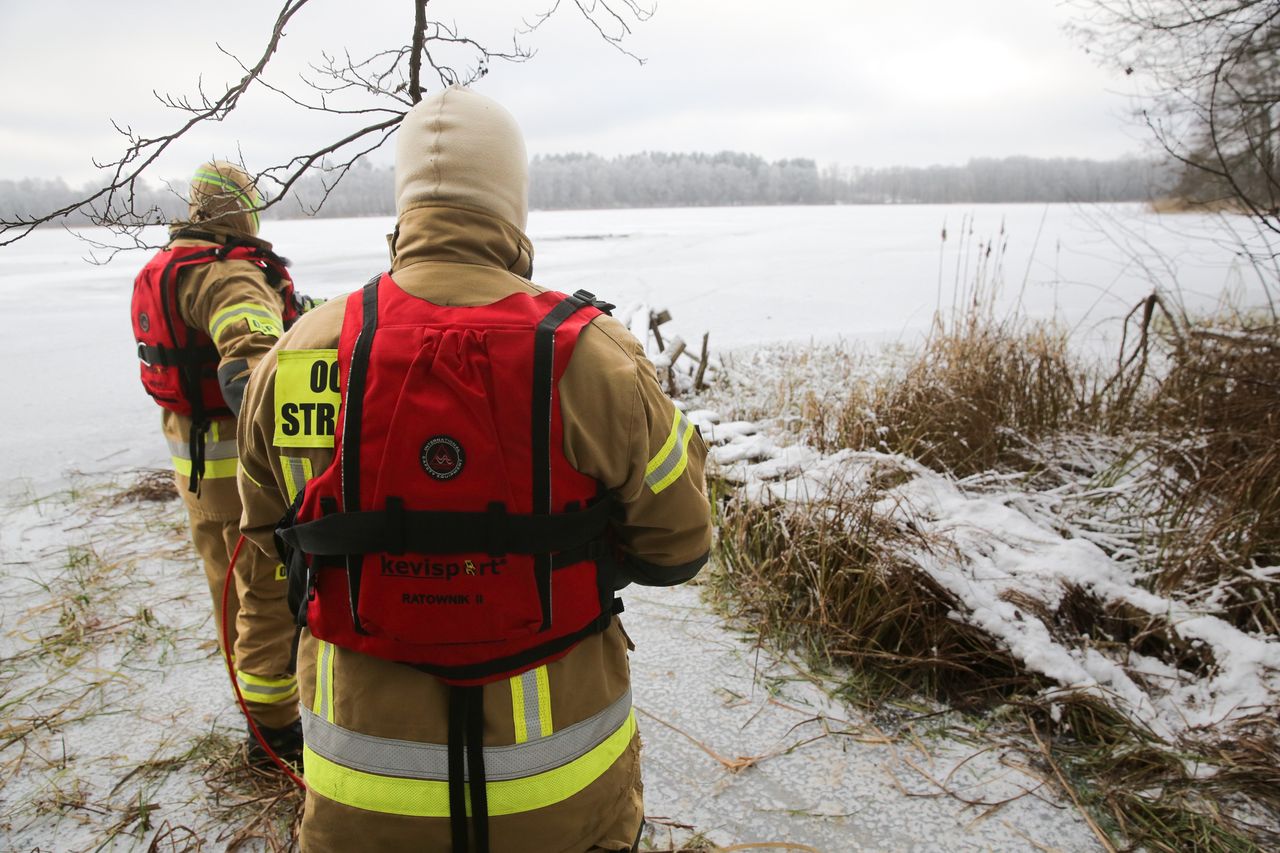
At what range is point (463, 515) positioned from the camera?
101 cm

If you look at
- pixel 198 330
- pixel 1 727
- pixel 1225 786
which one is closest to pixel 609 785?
pixel 1225 786

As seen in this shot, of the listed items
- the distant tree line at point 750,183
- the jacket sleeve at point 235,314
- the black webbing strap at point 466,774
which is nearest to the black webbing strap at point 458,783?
the black webbing strap at point 466,774

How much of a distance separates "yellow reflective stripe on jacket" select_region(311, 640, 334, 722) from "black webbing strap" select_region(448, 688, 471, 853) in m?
0.24

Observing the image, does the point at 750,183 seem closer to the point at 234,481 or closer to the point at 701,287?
the point at 701,287

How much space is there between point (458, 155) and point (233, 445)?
1708mm

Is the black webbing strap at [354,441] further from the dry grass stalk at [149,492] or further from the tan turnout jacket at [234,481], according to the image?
the dry grass stalk at [149,492]

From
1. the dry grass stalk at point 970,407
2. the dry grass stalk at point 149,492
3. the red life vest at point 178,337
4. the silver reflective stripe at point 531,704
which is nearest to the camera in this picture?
the silver reflective stripe at point 531,704

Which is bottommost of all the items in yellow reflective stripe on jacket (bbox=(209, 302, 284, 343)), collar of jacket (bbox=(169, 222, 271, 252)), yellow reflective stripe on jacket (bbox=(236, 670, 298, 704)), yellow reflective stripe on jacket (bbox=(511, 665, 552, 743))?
yellow reflective stripe on jacket (bbox=(236, 670, 298, 704))

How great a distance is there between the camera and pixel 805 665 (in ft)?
8.63

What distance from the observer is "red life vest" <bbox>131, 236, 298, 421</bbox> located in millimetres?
2271

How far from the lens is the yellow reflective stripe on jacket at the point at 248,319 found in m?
2.12

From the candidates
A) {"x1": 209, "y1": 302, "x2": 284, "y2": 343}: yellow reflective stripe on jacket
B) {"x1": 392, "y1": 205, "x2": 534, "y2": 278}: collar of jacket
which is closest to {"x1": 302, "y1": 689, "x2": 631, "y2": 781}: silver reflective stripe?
{"x1": 392, "y1": 205, "x2": 534, "y2": 278}: collar of jacket

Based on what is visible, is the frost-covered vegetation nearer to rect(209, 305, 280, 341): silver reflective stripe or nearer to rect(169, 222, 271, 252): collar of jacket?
rect(209, 305, 280, 341): silver reflective stripe

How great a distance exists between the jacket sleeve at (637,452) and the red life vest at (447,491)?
0.11 ft
